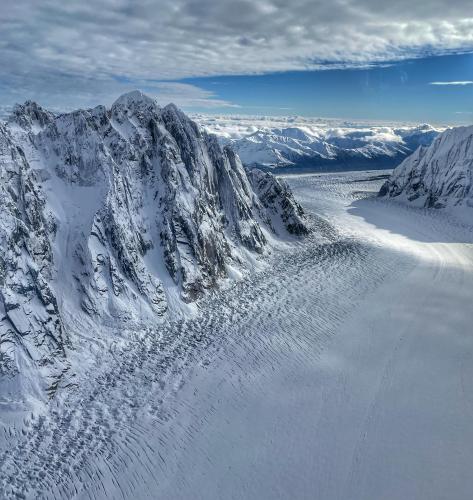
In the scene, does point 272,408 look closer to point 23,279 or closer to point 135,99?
point 23,279

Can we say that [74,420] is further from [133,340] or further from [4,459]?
[133,340]

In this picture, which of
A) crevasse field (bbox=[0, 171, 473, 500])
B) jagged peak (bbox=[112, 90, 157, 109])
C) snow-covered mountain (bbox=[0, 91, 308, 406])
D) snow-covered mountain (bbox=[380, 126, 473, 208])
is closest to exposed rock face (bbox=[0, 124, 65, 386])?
snow-covered mountain (bbox=[0, 91, 308, 406])

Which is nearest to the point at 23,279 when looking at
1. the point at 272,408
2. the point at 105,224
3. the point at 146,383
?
the point at 105,224

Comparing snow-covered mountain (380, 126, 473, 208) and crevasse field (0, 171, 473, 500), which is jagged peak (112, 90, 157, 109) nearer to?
crevasse field (0, 171, 473, 500)

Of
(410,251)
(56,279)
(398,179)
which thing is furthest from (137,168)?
(398,179)

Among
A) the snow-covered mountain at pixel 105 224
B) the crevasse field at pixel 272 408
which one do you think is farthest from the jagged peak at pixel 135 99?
the crevasse field at pixel 272 408
